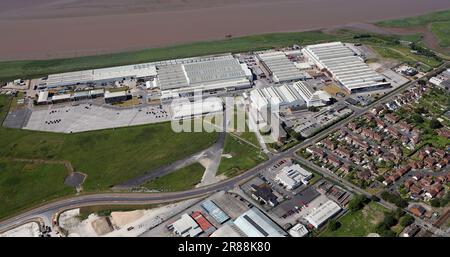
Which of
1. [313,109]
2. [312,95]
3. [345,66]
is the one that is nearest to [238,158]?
[313,109]

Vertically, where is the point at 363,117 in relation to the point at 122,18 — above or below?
below

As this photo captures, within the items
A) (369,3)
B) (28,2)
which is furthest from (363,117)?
(28,2)

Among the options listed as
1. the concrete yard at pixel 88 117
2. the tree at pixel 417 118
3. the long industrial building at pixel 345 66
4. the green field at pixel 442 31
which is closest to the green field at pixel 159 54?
the long industrial building at pixel 345 66

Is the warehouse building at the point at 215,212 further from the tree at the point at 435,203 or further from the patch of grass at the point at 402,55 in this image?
the patch of grass at the point at 402,55

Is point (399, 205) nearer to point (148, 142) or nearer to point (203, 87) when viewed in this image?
point (148, 142)

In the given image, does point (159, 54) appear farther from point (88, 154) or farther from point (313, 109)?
point (313, 109)
